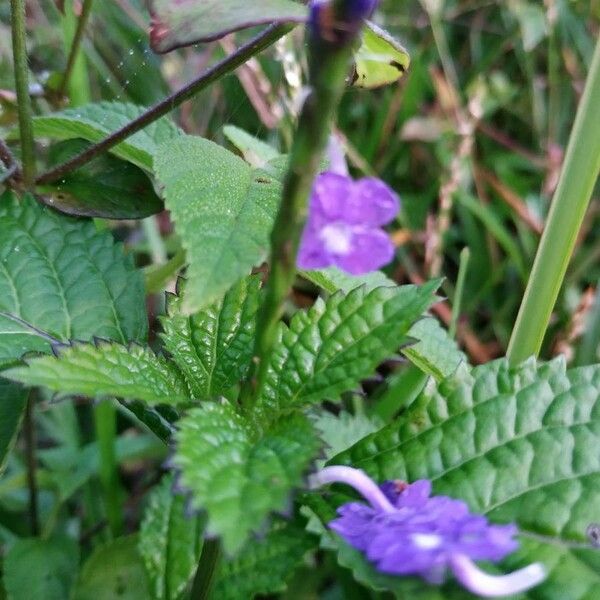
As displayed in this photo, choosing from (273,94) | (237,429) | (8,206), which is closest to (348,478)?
(237,429)

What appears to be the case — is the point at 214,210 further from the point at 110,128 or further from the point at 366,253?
the point at 110,128

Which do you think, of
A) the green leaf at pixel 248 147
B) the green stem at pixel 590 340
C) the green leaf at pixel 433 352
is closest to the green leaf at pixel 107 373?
the green leaf at pixel 433 352

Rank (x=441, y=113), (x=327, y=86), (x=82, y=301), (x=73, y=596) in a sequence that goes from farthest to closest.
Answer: (x=441, y=113), (x=73, y=596), (x=82, y=301), (x=327, y=86)

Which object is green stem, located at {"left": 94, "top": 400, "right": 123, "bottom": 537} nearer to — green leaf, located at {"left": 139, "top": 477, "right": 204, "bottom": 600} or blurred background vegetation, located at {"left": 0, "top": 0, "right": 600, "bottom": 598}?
blurred background vegetation, located at {"left": 0, "top": 0, "right": 600, "bottom": 598}

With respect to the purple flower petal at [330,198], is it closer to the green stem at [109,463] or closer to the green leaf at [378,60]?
the green leaf at [378,60]

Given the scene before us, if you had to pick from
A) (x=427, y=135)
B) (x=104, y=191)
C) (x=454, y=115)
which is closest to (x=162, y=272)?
(x=104, y=191)

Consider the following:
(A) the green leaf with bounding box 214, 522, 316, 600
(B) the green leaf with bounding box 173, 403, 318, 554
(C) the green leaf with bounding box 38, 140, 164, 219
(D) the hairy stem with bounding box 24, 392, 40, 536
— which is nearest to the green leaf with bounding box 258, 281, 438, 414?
(B) the green leaf with bounding box 173, 403, 318, 554

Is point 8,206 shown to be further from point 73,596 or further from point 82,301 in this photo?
point 73,596
